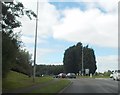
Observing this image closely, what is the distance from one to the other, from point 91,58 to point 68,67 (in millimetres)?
10822

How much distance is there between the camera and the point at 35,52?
47000 millimetres

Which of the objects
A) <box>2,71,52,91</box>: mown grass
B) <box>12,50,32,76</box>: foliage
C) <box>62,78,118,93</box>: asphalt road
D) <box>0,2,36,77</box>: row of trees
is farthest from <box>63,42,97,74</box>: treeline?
<box>0,2,36,77</box>: row of trees

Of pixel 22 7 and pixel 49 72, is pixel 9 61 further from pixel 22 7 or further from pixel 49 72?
pixel 49 72

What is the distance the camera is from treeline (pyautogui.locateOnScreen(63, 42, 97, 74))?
13538 centimetres

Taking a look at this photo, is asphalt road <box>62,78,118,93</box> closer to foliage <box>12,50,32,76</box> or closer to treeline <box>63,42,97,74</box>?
foliage <box>12,50,32,76</box>

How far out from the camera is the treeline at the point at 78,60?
135 metres

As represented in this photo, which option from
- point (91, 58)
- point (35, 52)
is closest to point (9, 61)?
point (35, 52)

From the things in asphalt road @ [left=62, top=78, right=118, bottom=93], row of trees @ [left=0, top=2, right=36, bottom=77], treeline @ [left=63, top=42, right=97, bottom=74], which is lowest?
asphalt road @ [left=62, top=78, right=118, bottom=93]

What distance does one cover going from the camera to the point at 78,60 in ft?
461

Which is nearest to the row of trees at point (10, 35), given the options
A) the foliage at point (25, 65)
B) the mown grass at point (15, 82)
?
the mown grass at point (15, 82)

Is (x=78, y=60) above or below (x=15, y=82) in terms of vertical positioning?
above

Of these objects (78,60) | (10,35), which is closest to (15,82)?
(10,35)

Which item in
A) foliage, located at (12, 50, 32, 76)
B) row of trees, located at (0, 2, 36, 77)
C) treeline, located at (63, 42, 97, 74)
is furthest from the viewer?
treeline, located at (63, 42, 97, 74)

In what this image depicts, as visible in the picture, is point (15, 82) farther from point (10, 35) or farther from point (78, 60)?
point (78, 60)
